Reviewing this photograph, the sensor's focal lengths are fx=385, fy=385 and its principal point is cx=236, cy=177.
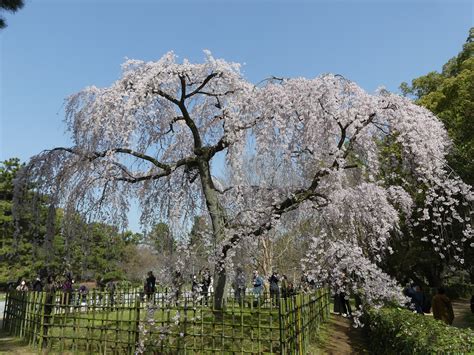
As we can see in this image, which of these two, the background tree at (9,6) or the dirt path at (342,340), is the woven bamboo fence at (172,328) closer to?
the dirt path at (342,340)

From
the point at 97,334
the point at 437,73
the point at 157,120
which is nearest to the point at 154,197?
the point at 157,120

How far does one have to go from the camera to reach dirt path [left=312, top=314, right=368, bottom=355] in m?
9.49

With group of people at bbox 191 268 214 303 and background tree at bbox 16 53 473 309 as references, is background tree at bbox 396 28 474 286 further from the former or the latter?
group of people at bbox 191 268 214 303

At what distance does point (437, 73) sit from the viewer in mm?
21688

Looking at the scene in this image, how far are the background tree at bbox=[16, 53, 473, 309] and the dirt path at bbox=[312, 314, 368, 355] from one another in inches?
56.4

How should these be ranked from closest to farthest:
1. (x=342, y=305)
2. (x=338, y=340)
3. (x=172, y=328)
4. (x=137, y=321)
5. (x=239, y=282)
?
(x=137, y=321)
(x=172, y=328)
(x=338, y=340)
(x=239, y=282)
(x=342, y=305)

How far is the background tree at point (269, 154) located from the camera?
9.24m

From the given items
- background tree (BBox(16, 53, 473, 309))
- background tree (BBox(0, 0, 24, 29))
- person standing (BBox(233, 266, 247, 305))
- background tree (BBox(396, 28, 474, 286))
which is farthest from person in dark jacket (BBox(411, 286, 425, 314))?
background tree (BBox(0, 0, 24, 29))

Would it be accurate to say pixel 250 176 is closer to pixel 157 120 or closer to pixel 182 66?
pixel 157 120

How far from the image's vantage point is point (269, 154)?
9555mm

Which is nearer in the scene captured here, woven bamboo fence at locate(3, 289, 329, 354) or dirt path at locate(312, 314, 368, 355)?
woven bamboo fence at locate(3, 289, 329, 354)

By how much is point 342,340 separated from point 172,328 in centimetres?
543

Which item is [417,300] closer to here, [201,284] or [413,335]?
[413,335]

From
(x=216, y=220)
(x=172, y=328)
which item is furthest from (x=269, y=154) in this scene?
(x=172, y=328)
